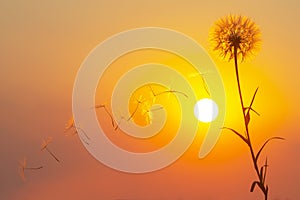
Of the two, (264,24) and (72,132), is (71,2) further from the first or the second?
(264,24)

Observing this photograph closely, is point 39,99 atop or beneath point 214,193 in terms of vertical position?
atop

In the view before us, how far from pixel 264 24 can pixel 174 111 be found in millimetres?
260

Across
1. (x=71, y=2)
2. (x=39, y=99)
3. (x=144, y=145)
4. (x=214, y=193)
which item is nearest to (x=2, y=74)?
(x=39, y=99)

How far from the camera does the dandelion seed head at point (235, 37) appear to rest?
2.25ft

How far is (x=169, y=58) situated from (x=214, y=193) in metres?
0.29

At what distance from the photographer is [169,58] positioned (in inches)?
29.2

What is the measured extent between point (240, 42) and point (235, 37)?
0.05 feet

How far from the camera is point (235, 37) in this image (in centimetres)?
68

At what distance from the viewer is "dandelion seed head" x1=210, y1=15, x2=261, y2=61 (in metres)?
0.69

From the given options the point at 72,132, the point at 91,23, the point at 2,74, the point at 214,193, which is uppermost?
the point at 91,23

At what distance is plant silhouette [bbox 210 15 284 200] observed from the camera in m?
0.68

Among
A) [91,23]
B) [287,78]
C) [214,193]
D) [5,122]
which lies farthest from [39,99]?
[287,78]

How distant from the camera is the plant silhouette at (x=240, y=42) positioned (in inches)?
26.9

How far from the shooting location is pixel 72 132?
73cm
